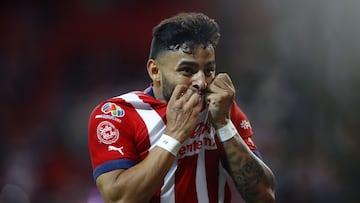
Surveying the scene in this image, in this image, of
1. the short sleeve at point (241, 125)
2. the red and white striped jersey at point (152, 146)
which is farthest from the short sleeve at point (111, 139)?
the short sleeve at point (241, 125)

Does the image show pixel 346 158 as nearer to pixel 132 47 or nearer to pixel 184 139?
pixel 132 47

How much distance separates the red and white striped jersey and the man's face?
4.3 inches

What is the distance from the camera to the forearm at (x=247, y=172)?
1.53 metres

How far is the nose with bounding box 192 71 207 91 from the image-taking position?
1497mm

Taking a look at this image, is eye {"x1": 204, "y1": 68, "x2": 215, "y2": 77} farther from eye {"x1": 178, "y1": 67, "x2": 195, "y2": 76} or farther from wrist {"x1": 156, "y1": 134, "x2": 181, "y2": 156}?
wrist {"x1": 156, "y1": 134, "x2": 181, "y2": 156}

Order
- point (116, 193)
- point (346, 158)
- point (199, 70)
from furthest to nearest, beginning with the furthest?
point (346, 158)
point (199, 70)
point (116, 193)

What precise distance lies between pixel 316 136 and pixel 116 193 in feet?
7.69

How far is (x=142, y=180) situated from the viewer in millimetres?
1388

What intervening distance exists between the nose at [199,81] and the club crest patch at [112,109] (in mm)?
219

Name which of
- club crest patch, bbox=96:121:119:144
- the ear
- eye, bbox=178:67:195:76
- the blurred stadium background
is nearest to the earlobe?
the ear

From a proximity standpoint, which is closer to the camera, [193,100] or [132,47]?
[193,100]

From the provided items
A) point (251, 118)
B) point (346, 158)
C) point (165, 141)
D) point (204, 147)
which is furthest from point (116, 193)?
point (346, 158)

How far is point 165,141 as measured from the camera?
1428 mm

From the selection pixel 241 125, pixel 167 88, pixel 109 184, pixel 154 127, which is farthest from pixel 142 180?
pixel 241 125
